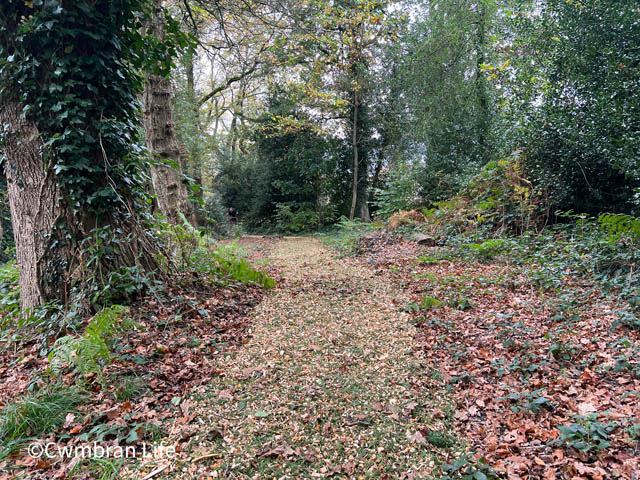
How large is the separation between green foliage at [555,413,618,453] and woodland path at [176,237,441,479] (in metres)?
0.67

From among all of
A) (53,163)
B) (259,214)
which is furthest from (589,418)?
(259,214)

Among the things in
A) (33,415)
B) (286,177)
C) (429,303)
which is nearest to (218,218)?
(286,177)

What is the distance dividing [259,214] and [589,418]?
15.1 meters

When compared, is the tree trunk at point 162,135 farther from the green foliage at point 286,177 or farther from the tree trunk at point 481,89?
the tree trunk at point 481,89

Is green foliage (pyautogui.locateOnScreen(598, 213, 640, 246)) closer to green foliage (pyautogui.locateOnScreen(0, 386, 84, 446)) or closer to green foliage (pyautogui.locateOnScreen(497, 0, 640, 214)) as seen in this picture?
green foliage (pyautogui.locateOnScreen(497, 0, 640, 214))

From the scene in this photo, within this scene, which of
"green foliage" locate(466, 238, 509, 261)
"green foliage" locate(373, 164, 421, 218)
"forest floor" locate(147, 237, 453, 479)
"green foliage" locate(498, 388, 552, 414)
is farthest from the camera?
"green foliage" locate(373, 164, 421, 218)

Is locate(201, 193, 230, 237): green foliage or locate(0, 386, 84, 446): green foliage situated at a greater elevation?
locate(201, 193, 230, 237): green foliage

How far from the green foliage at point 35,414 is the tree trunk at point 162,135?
363 cm

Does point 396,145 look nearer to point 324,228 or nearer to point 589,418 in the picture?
point 324,228

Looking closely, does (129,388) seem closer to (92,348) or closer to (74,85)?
(92,348)

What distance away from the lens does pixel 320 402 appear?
7.02 feet

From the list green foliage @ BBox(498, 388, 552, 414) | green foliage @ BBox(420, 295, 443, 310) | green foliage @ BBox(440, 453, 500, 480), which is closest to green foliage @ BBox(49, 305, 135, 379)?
green foliage @ BBox(440, 453, 500, 480)

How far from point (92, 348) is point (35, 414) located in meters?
0.46

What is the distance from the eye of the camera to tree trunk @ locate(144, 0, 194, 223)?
205 inches
